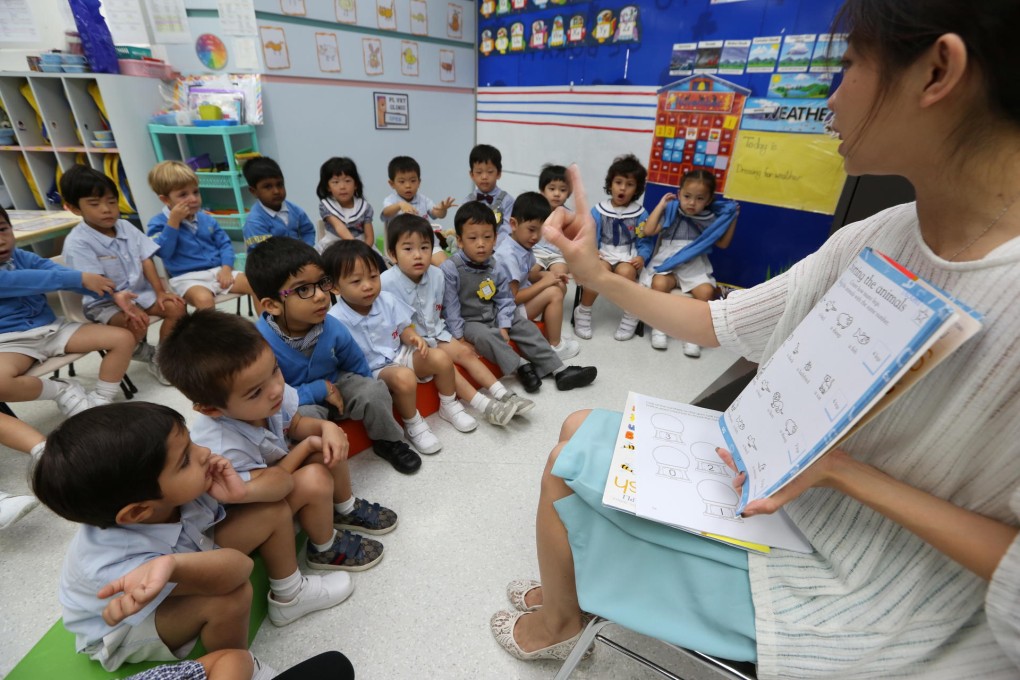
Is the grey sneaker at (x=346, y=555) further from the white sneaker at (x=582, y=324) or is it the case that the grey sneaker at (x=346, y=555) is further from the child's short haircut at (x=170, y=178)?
the child's short haircut at (x=170, y=178)

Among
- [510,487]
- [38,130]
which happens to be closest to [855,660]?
[510,487]

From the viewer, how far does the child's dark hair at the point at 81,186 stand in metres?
1.93

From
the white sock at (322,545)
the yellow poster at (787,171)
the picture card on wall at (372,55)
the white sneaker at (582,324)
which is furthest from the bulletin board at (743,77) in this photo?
the white sock at (322,545)

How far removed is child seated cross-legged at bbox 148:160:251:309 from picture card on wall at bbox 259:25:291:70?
1.32m

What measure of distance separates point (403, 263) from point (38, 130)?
3.10 meters

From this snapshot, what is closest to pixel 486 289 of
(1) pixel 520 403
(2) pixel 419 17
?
(1) pixel 520 403

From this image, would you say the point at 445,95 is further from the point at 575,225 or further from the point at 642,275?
the point at 575,225

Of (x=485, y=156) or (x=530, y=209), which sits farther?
(x=485, y=156)

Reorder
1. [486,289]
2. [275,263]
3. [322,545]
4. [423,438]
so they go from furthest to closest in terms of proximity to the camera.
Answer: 1. [486,289]
2. [423,438]
3. [275,263]
4. [322,545]

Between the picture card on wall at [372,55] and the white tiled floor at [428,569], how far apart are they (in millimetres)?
2960

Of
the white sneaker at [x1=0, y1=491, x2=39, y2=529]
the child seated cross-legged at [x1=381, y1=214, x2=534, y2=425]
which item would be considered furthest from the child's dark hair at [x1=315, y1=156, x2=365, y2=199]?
the white sneaker at [x1=0, y1=491, x2=39, y2=529]

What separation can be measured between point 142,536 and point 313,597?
519mm

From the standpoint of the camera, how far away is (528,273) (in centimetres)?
280

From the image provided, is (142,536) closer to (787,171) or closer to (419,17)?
(787,171)
